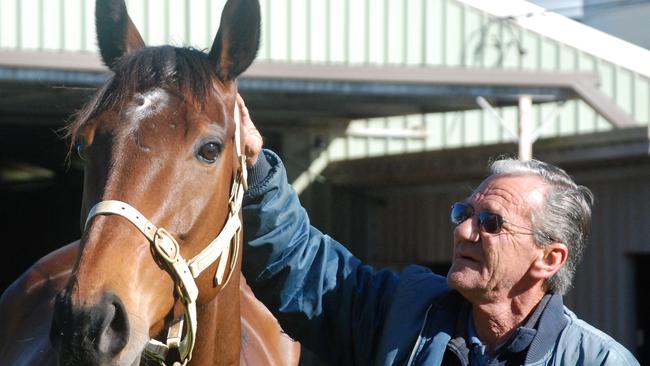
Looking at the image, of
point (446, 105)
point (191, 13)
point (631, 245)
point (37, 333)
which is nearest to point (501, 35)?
point (446, 105)

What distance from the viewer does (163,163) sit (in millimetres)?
2553

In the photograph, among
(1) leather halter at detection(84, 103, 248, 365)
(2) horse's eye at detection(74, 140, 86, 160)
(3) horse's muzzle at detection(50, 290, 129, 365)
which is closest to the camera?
(3) horse's muzzle at detection(50, 290, 129, 365)

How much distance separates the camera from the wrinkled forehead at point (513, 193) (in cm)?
272

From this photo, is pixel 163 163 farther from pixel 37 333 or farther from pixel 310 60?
pixel 310 60

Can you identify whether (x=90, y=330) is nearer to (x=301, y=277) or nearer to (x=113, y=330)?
(x=113, y=330)

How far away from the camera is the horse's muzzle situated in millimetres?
2301

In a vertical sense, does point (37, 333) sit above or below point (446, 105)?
below

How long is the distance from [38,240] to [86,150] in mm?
12062

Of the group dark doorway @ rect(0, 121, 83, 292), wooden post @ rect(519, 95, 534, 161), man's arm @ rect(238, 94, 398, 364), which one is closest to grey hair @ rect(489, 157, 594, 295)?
man's arm @ rect(238, 94, 398, 364)

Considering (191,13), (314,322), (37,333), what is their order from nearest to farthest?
(314,322)
(37,333)
(191,13)

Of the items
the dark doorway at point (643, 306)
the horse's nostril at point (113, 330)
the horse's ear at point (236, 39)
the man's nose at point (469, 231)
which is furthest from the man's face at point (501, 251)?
the dark doorway at point (643, 306)

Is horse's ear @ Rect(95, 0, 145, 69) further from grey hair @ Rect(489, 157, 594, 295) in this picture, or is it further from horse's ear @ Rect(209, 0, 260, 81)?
grey hair @ Rect(489, 157, 594, 295)

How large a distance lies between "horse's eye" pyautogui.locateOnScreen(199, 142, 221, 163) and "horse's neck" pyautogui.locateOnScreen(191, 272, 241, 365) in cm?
40

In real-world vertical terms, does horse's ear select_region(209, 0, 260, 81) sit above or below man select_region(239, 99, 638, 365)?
above
